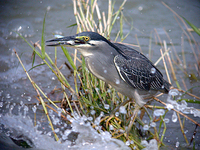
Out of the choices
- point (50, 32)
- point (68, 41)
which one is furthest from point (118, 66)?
point (50, 32)

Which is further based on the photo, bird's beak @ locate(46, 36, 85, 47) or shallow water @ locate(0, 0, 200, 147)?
shallow water @ locate(0, 0, 200, 147)

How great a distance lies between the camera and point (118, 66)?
3.21 m

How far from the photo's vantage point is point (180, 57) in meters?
5.98

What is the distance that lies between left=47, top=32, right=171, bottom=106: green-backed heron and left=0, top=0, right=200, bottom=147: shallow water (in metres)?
0.83

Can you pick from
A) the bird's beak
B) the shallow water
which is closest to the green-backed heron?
the bird's beak

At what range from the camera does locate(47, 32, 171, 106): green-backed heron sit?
2.90 metres

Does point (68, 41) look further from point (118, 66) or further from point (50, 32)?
point (50, 32)

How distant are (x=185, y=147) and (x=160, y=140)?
1.64ft

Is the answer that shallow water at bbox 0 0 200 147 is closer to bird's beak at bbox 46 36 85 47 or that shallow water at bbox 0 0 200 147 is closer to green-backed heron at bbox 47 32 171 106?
green-backed heron at bbox 47 32 171 106

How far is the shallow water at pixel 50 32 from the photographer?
14.2 ft

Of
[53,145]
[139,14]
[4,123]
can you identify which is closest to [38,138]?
[53,145]

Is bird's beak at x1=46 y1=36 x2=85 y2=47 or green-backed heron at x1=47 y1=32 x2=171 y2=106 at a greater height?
bird's beak at x1=46 y1=36 x2=85 y2=47

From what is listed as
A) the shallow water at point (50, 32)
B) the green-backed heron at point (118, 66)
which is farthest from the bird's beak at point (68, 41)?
the shallow water at point (50, 32)

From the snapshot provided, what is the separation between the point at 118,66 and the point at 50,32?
159 inches
